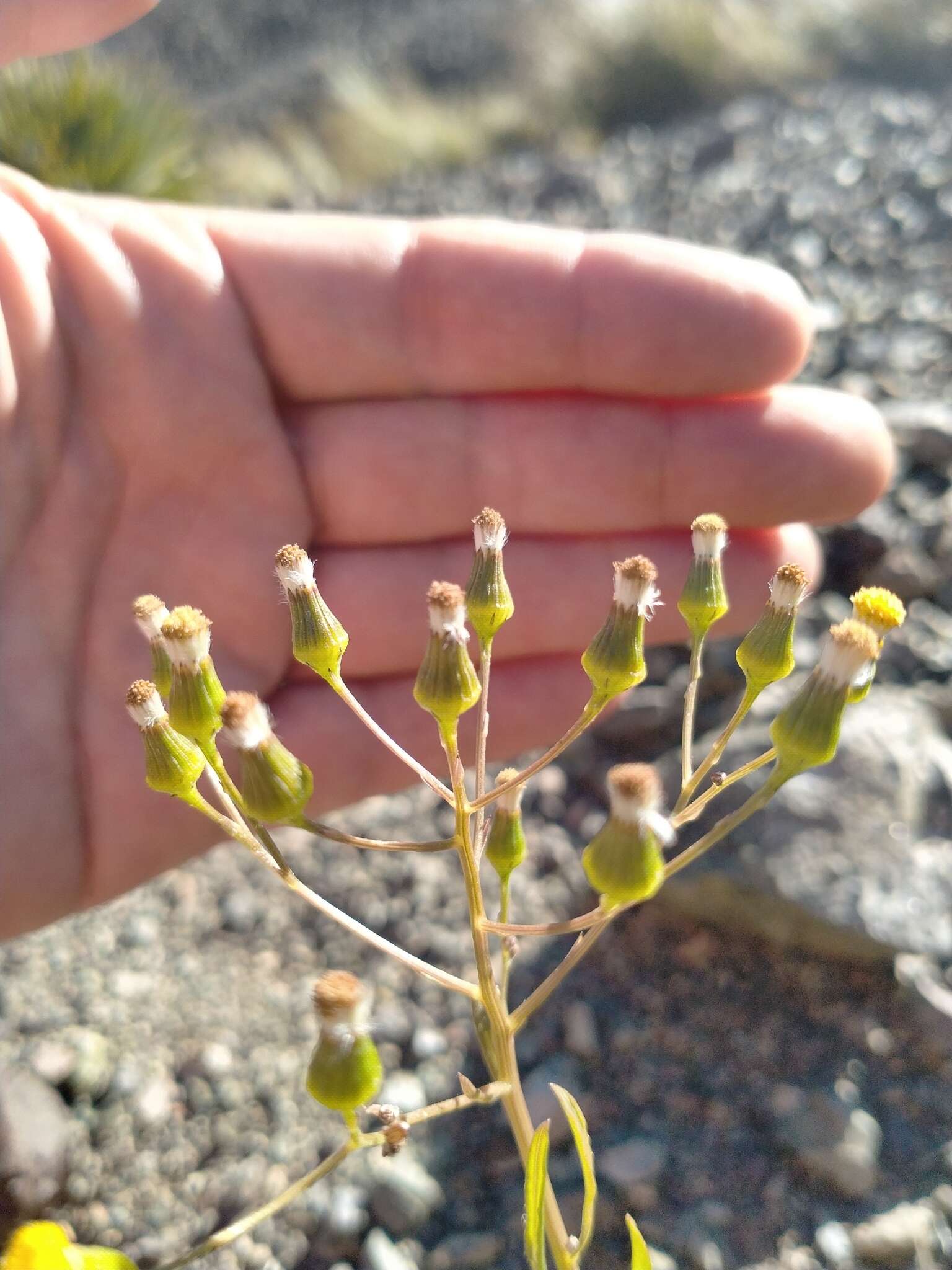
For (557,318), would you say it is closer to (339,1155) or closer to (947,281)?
(339,1155)

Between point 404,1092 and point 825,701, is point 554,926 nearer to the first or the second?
point 825,701

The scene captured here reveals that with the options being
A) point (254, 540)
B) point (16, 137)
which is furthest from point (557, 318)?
point (16, 137)

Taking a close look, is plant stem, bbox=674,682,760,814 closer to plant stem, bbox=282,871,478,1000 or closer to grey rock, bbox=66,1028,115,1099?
plant stem, bbox=282,871,478,1000

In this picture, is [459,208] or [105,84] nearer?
[105,84]

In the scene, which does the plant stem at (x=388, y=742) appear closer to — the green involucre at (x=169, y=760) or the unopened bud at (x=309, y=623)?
the unopened bud at (x=309, y=623)

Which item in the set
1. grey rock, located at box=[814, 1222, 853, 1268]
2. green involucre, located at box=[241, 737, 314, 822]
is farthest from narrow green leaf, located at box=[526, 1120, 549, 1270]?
grey rock, located at box=[814, 1222, 853, 1268]

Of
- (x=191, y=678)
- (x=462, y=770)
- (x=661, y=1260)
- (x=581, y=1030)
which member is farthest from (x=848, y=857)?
(x=191, y=678)

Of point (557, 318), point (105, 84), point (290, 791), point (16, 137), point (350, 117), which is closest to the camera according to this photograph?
point (290, 791)
